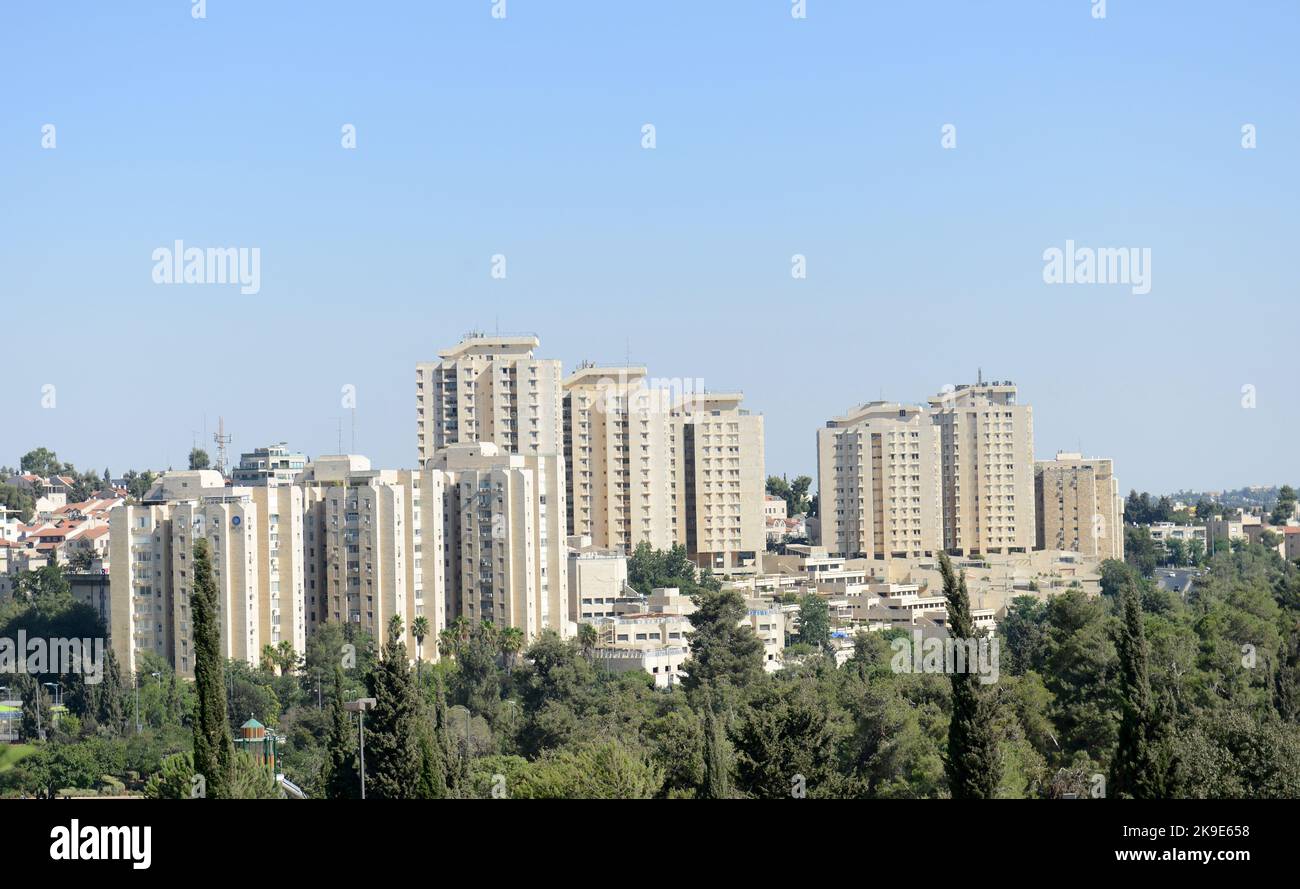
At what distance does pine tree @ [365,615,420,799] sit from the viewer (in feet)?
45.3

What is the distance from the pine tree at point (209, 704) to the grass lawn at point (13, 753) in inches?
616

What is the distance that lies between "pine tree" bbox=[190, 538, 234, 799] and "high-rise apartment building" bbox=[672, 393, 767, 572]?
40.3 meters

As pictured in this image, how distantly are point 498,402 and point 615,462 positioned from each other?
4356 millimetres

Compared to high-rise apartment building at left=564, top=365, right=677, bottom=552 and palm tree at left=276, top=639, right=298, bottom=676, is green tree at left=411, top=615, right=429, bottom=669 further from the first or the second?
high-rise apartment building at left=564, top=365, right=677, bottom=552

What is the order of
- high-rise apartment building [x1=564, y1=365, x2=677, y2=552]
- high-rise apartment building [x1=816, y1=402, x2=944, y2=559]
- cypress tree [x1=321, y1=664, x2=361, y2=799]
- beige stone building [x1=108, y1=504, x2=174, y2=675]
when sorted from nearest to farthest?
cypress tree [x1=321, y1=664, x2=361, y2=799]
beige stone building [x1=108, y1=504, x2=174, y2=675]
high-rise apartment building [x1=564, y1=365, x2=677, y2=552]
high-rise apartment building [x1=816, y1=402, x2=944, y2=559]

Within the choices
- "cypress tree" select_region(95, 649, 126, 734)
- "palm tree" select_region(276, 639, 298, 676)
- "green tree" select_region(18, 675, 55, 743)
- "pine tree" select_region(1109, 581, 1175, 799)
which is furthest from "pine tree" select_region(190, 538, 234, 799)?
"palm tree" select_region(276, 639, 298, 676)

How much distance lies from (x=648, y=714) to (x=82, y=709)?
1031 cm

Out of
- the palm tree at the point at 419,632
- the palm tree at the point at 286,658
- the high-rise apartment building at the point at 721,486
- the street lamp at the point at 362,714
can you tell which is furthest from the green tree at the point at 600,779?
the high-rise apartment building at the point at 721,486

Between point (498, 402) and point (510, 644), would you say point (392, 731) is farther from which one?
point (498, 402)

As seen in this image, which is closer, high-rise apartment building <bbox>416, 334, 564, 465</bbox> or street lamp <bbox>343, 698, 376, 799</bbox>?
street lamp <bbox>343, 698, 376, 799</bbox>

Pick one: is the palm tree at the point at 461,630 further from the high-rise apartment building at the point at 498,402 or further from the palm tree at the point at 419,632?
the high-rise apartment building at the point at 498,402

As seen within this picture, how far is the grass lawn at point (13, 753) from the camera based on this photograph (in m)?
24.9

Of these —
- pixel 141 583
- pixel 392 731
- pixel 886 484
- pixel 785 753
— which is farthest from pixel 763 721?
pixel 886 484

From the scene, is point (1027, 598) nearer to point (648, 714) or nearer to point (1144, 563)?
point (1144, 563)
